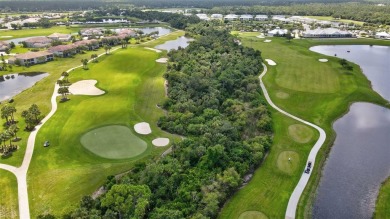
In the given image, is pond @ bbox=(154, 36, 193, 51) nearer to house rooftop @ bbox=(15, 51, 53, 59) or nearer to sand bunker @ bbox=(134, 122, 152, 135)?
house rooftop @ bbox=(15, 51, 53, 59)

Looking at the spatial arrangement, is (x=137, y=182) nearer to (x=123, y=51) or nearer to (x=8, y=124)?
(x=8, y=124)

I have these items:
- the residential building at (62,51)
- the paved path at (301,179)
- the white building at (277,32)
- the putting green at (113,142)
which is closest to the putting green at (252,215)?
the paved path at (301,179)

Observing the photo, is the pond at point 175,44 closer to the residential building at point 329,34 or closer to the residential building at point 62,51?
the residential building at point 62,51

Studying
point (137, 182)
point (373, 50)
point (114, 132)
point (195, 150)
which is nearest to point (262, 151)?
point (195, 150)

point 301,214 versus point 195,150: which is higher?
point 195,150

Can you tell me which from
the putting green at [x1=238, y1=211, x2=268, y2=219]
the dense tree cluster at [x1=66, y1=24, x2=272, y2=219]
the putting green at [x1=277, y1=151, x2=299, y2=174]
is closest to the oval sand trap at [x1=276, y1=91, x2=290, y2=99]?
the dense tree cluster at [x1=66, y1=24, x2=272, y2=219]

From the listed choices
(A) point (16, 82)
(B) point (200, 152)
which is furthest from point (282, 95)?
(A) point (16, 82)
